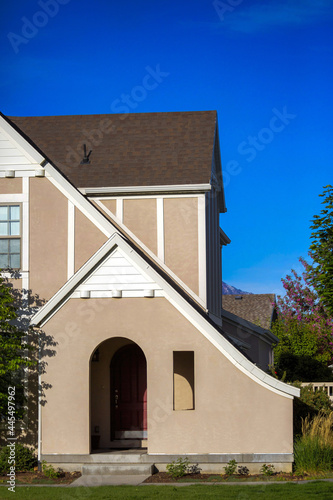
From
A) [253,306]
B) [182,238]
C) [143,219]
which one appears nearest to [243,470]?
[182,238]

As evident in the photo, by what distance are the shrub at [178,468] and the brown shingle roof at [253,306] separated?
3415cm

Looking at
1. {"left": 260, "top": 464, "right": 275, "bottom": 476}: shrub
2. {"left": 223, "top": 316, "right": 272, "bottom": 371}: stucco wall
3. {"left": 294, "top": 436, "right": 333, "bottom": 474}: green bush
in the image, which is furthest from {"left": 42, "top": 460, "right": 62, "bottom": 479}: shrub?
{"left": 223, "top": 316, "right": 272, "bottom": 371}: stucco wall

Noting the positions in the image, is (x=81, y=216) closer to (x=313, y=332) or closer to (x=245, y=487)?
(x=245, y=487)

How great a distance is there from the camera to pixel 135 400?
61.5 feet

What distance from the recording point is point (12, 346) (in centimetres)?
1641

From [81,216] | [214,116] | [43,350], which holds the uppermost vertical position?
[214,116]

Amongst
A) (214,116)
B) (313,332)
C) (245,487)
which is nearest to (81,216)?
(214,116)

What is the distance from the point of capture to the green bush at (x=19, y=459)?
16.4 m

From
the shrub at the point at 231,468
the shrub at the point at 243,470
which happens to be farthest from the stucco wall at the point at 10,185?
the shrub at the point at 243,470

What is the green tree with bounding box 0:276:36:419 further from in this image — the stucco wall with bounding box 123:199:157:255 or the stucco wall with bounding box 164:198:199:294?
the stucco wall with bounding box 164:198:199:294

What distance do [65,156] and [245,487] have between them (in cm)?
1119

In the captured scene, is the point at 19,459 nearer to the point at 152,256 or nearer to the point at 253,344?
the point at 152,256

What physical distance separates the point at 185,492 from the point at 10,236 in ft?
26.5

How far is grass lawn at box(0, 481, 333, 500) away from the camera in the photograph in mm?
13109
